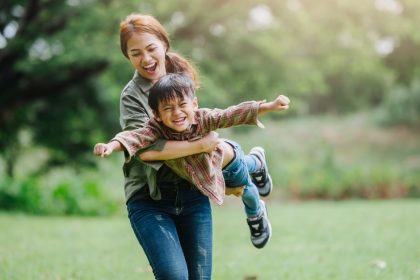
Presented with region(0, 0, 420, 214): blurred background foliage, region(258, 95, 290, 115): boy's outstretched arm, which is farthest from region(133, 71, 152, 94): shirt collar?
region(0, 0, 420, 214): blurred background foliage

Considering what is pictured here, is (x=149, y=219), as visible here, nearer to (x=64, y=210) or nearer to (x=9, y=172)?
(x=64, y=210)

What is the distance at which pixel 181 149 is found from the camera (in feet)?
10.1

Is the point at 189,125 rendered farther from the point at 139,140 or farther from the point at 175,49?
the point at 175,49

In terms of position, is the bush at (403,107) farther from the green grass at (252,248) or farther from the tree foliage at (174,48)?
the green grass at (252,248)

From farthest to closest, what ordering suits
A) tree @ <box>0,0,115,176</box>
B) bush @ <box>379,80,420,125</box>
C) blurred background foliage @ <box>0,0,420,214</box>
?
bush @ <box>379,80,420,125</box>
blurred background foliage @ <box>0,0,420,214</box>
tree @ <box>0,0,115,176</box>

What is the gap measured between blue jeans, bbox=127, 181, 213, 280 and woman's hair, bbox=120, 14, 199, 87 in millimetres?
663

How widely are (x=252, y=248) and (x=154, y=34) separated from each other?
4616 millimetres

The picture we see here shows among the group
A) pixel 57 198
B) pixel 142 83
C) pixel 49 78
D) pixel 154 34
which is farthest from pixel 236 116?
pixel 49 78

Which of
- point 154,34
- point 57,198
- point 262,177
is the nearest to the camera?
point 154,34

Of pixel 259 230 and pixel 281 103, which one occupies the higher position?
pixel 281 103

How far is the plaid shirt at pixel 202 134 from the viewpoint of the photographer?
10.3 feet

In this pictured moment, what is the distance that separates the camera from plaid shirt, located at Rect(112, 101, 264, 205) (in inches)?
123

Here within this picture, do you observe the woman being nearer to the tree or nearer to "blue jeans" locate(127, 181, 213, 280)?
"blue jeans" locate(127, 181, 213, 280)

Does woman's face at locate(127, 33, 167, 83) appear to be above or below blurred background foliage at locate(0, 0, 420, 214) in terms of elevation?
below
